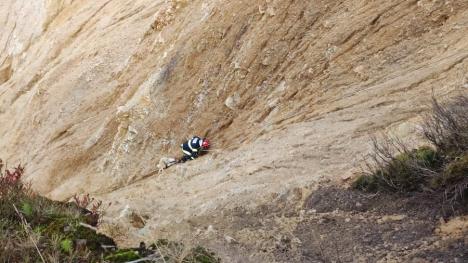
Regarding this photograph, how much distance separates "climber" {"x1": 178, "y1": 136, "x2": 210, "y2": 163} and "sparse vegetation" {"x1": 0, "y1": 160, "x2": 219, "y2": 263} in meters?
6.03

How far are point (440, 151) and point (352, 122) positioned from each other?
3.19 metres

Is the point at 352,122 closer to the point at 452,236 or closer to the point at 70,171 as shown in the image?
the point at 452,236

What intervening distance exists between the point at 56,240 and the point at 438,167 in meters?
3.44

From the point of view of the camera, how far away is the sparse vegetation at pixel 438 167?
4.46 m

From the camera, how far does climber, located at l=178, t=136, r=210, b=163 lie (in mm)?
10594

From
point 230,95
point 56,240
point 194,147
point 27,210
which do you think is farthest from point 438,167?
point 230,95

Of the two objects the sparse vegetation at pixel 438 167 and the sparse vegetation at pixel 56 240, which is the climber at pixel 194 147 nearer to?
the sparse vegetation at pixel 438 167

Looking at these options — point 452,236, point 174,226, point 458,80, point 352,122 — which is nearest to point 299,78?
point 352,122

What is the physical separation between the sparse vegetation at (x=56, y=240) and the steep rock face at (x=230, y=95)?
1.19 metres

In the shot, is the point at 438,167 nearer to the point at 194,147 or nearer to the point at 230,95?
the point at 194,147

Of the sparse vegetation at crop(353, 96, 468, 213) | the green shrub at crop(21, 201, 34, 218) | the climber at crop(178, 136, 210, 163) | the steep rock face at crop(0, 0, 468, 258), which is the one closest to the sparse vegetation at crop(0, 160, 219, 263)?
the green shrub at crop(21, 201, 34, 218)

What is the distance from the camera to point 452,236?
4.12 meters

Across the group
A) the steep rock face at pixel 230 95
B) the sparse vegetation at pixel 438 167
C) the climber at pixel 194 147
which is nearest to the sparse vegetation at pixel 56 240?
the steep rock face at pixel 230 95

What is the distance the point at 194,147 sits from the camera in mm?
10648
